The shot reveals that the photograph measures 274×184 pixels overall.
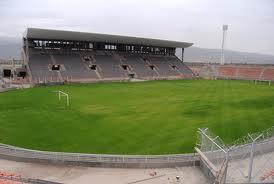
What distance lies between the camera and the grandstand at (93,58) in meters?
58.4

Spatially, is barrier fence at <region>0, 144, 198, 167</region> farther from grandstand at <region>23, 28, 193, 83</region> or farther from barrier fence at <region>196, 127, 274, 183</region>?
grandstand at <region>23, 28, 193, 83</region>

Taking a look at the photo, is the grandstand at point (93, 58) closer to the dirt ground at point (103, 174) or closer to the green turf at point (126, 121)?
the green turf at point (126, 121)

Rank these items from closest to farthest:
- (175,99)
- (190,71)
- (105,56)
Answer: (175,99) → (105,56) → (190,71)

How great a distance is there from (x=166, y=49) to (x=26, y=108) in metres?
55.7

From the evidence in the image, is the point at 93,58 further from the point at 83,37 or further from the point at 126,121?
the point at 126,121

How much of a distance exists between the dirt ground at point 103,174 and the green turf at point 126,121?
2844 mm

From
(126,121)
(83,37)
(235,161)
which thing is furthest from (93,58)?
(235,161)

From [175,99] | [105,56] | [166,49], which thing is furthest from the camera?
[166,49]

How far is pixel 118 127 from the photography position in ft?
79.6

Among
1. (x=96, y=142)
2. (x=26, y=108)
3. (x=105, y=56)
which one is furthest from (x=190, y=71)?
(x=96, y=142)

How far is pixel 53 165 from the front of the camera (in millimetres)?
16516

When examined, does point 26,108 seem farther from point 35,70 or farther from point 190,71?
point 190,71

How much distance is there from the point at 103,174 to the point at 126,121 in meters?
10.8

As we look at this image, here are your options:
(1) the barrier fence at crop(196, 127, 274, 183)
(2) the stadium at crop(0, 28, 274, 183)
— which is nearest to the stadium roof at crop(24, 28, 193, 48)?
(2) the stadium at crop(0, 28, 274, 183)
